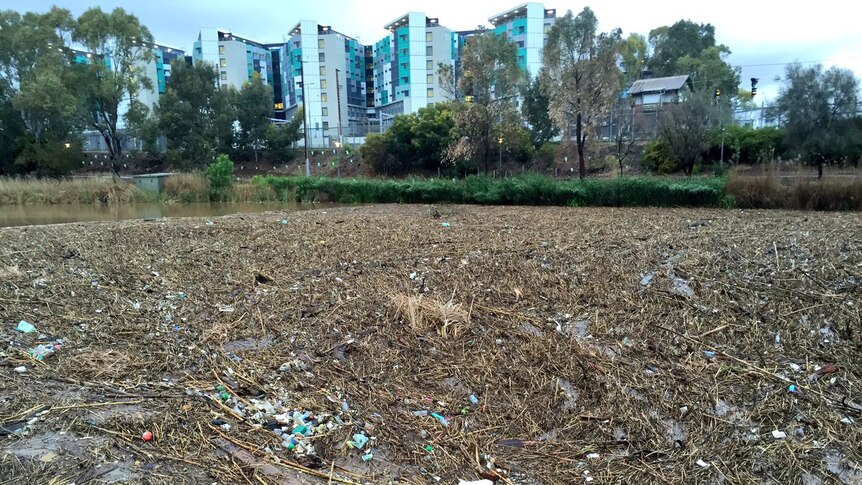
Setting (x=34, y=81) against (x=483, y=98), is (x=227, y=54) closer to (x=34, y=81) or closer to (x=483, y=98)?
(x=34, y=81)

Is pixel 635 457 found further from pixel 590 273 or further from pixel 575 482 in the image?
pixel 590 273

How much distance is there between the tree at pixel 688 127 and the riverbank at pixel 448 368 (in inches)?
695

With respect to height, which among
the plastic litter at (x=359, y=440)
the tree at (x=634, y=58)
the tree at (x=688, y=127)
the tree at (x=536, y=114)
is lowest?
the plastic litter at (x=359, y=440)

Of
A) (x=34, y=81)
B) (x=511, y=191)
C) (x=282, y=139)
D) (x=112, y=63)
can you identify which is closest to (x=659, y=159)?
(x=511, y=191)

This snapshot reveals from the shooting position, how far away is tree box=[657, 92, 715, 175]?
21750mm

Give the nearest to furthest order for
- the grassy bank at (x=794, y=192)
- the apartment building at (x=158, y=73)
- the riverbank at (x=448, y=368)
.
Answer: the riverbank at (x=448, y=368) < the grassy bank at (x=794, y=192) < the apartment building at (x=158, y=73)

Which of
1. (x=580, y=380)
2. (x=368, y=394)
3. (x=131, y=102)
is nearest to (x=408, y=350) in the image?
(x=368, y=394)

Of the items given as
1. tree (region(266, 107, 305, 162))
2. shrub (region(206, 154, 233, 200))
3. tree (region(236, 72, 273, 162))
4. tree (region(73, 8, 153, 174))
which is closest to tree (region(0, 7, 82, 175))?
tree (region(73, 8, 153, 174))

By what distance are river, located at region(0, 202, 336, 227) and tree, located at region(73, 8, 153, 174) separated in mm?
12739

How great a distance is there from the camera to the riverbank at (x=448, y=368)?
2480 mm

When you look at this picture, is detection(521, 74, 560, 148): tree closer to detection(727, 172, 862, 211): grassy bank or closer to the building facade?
detection(727, 172, 862, 211): grassy bank

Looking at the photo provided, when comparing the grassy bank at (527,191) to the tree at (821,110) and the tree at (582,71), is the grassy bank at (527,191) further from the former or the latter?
the tree at (821,110)

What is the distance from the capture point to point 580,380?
10.9 ft

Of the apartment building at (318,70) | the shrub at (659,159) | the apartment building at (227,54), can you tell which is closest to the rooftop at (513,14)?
the apartment building at (318,70)
